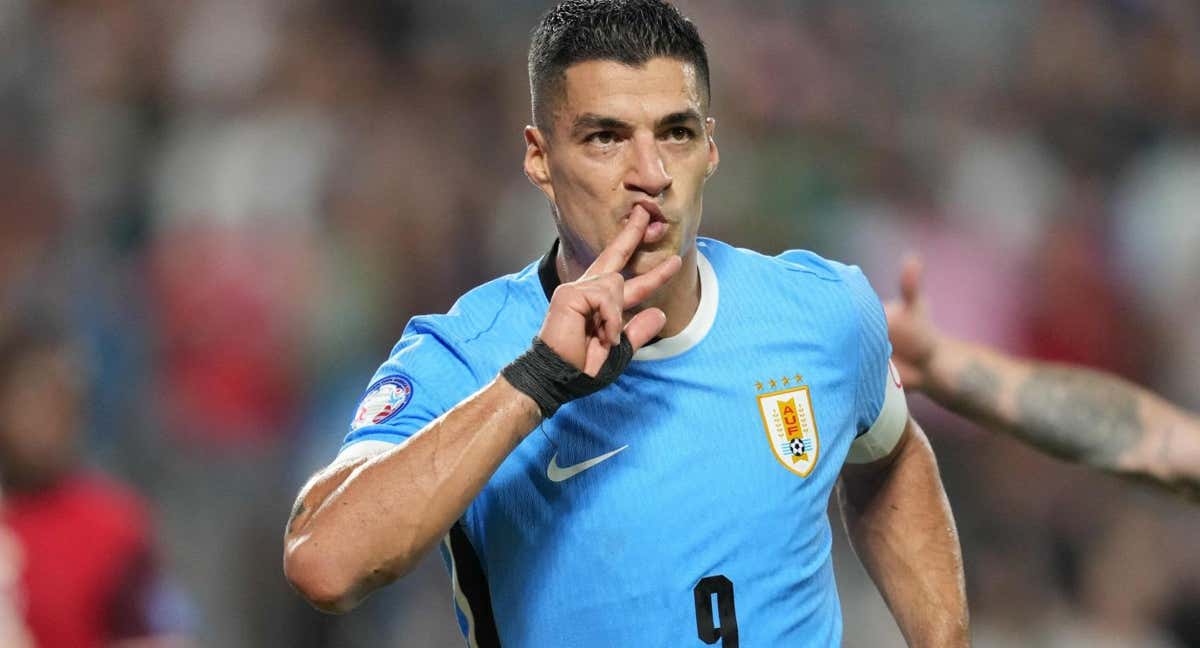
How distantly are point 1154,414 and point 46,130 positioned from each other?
555 centimetres

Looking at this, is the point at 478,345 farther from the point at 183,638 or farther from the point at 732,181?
the point at 732,181

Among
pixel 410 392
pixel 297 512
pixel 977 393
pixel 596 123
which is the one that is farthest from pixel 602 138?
pixel 977 393

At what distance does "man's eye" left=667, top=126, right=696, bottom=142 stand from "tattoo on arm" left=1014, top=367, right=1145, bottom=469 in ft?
5.06

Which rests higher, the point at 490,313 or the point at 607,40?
the point at 607,40

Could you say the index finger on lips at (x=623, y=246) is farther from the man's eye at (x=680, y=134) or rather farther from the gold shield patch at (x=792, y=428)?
the gold shield patch at (x=792, y=428)

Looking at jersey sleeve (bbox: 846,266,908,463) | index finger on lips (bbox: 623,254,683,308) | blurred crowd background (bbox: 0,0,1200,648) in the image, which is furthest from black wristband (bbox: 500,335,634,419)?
blurred crowd background (bbox: 0,0,1200,648)

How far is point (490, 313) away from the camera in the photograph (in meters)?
3.32

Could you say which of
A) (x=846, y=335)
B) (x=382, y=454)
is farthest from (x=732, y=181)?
(x=382, y=454)

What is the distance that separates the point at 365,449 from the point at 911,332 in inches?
67.6

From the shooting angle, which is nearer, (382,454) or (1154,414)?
(382,454)

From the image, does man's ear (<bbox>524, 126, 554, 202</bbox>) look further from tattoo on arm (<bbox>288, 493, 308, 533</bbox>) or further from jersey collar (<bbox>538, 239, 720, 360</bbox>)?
tattoo on arm (<bbox>288, 493, 308, 533</bbox>)

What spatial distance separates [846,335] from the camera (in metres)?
3.47

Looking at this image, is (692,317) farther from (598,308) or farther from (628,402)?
(598,308)

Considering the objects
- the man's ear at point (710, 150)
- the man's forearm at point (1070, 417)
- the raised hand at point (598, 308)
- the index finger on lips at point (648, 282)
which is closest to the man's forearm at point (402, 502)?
the raised hand at point (598, 308)
